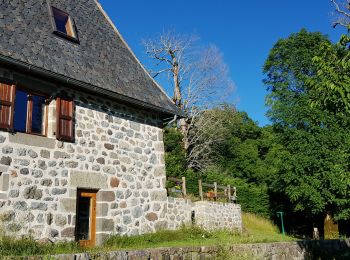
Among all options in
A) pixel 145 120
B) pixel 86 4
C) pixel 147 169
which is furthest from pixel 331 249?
pixel 86 4

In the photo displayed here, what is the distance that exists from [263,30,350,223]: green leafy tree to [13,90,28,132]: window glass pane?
1238cm

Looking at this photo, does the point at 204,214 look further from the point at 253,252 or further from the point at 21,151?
the point at 21,151

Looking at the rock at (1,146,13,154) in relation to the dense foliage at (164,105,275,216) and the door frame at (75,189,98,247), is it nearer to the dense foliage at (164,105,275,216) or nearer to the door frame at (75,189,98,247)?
the door frame at (75,189,98,247)


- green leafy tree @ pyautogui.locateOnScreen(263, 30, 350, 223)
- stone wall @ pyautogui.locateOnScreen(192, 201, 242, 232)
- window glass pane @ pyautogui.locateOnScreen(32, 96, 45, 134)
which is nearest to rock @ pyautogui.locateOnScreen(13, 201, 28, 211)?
window glass pane @ pyautogui.locateOnScreen(32, 96, 45, 134)

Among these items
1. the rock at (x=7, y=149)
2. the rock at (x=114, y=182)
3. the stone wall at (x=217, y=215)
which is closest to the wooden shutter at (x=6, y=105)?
the rock at (x=7, y=149)

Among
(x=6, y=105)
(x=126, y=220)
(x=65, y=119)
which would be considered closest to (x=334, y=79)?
(x=65, y=119)

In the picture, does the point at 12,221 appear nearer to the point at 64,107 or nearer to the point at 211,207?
the point at 64,107

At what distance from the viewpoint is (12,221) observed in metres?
8.22

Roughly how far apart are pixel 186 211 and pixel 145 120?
3572 millimetres

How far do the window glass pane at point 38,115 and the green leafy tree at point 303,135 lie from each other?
11896mm

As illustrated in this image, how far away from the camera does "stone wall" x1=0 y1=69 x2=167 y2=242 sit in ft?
27.9

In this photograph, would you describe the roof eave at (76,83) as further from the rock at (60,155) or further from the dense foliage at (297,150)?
the dense foliage at (297,150)

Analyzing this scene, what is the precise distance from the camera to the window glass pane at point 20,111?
29.0 ft

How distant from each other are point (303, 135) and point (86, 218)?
1314 centimetres
